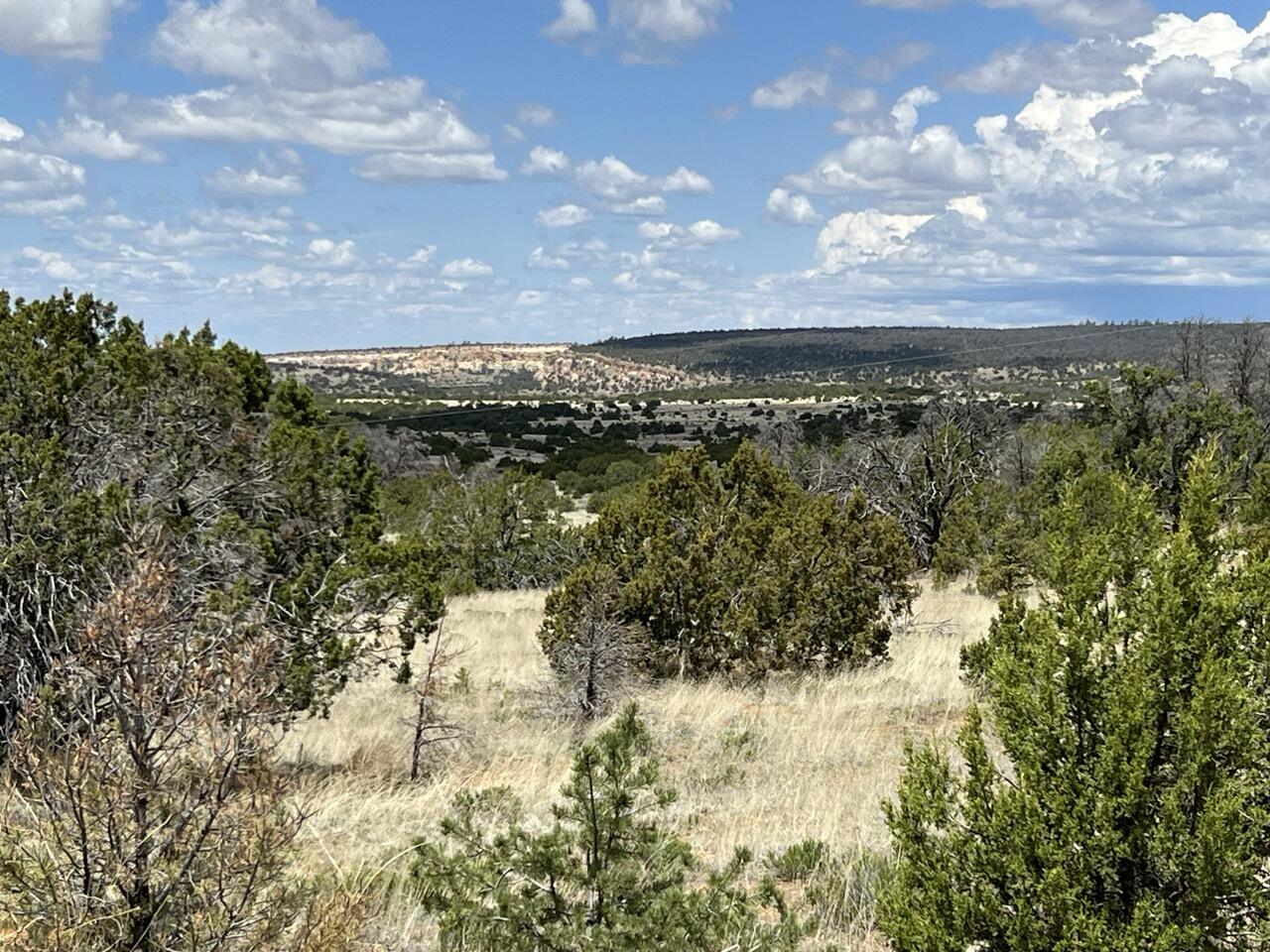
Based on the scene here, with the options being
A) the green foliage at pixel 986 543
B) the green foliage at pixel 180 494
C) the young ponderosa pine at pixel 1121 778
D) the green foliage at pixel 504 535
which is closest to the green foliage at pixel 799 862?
the young ponderosa pine at pixel 1121 778

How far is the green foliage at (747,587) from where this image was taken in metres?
11.0

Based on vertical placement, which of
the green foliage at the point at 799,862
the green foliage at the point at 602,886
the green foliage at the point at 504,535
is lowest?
the green foliage at the point at 504,535

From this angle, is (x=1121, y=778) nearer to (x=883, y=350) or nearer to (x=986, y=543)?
(x=986, y=543)

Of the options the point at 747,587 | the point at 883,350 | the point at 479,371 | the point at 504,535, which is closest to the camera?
the point at 747,587

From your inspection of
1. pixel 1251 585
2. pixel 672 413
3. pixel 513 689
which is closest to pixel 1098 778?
pixel 1251 585

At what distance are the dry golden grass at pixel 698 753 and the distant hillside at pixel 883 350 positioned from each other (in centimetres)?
7492

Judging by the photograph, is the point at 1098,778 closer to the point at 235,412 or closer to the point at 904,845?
the point at 904,845

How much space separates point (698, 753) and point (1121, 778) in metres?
4.94

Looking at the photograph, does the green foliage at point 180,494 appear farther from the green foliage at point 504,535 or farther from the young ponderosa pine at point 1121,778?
the green foliage at point 504,535

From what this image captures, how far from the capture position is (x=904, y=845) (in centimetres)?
363

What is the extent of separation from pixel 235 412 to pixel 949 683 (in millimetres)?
6985

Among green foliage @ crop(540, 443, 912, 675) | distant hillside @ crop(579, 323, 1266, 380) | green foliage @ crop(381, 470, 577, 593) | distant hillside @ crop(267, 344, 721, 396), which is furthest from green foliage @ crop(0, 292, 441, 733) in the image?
distant hillside @ crop(267, 344, 721, 396)

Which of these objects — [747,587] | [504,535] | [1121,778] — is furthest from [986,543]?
[1121,778]

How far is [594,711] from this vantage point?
9906 millimetres
